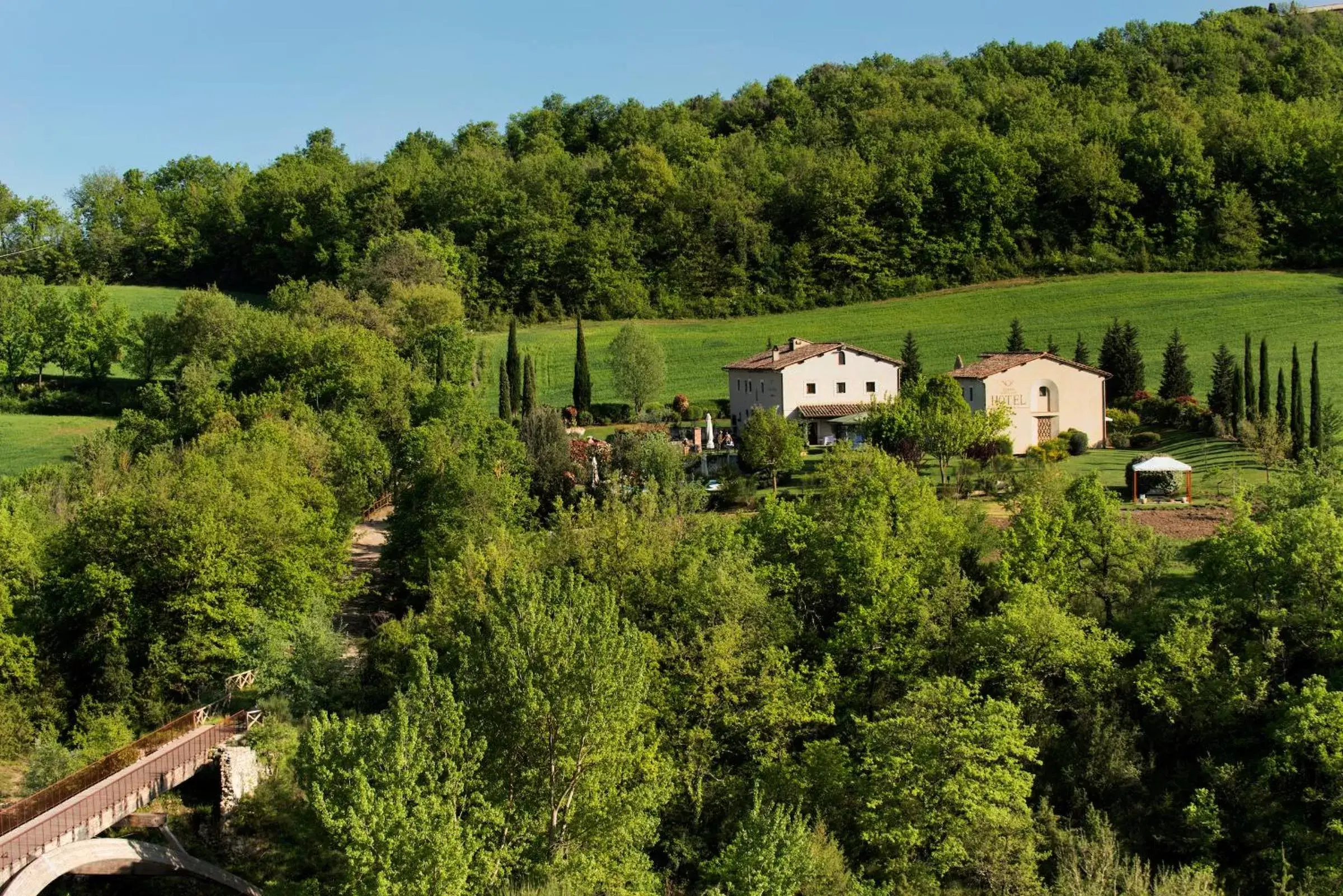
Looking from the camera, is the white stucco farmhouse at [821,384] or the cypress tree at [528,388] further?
the cypress tree at [528,388]

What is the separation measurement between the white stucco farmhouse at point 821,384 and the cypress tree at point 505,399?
10.0 m

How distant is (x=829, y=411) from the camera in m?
53.4

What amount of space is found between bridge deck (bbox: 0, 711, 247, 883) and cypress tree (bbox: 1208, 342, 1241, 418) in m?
39.0

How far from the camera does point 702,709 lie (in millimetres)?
28734

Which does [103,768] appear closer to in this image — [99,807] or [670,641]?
[99,807]

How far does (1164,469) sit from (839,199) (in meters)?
56.0

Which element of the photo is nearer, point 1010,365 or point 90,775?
point 90,775

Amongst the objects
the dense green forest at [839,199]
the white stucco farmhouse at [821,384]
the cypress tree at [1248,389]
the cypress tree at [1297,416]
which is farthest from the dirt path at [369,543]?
the dense green forest at [839,199]

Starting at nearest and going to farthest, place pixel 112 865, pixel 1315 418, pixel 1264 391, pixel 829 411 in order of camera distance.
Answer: pixel 112 865 < pixel 1315 418 < pixel 1264 391 < pixel 829 411

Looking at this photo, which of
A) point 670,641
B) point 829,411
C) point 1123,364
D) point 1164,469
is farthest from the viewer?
point 1123,364

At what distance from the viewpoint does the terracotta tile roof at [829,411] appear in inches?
2082

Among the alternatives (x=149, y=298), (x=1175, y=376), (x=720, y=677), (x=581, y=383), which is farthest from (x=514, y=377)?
(x=149, y=298)

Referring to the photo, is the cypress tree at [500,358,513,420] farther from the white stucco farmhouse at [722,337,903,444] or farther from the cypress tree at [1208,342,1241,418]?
the cypress tree at [1208,342,1241,418]

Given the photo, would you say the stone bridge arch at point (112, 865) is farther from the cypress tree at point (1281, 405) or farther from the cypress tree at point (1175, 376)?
the cypress tree at point (1175, 376)
